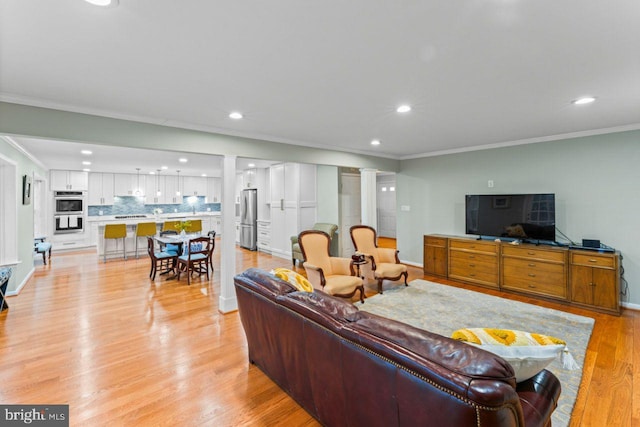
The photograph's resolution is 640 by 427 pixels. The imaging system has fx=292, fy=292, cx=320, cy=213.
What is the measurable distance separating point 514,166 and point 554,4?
13.0 ft

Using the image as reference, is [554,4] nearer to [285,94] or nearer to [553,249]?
[285,94]

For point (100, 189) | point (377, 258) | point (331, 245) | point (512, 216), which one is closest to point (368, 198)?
point (331, 245)

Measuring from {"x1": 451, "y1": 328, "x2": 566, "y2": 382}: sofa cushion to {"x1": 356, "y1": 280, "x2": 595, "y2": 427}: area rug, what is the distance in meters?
1.63

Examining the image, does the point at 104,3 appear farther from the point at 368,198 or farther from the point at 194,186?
the point at 194,186

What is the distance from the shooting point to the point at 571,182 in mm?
4312

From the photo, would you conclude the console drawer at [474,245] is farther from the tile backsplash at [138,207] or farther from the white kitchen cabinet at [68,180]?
the white kitchen cabinet at [68,180]

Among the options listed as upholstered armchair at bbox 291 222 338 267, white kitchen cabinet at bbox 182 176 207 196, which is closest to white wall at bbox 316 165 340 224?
upholstered armchair at bbox 291 222 338 267

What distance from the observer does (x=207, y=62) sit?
79.0 inches

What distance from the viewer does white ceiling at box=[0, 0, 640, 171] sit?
1.49 metres

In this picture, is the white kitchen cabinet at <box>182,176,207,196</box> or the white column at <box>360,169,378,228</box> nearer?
the white column at <box>360,169,378,228</box>

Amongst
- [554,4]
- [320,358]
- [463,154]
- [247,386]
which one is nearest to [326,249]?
[247,386]

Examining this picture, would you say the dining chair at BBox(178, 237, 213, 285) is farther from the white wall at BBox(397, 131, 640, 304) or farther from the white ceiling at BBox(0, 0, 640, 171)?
the white wall at BBox(397, 131, 640, 304)

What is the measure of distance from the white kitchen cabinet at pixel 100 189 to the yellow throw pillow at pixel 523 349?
10.7 meters

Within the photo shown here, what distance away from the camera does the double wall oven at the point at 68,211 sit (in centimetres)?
816
